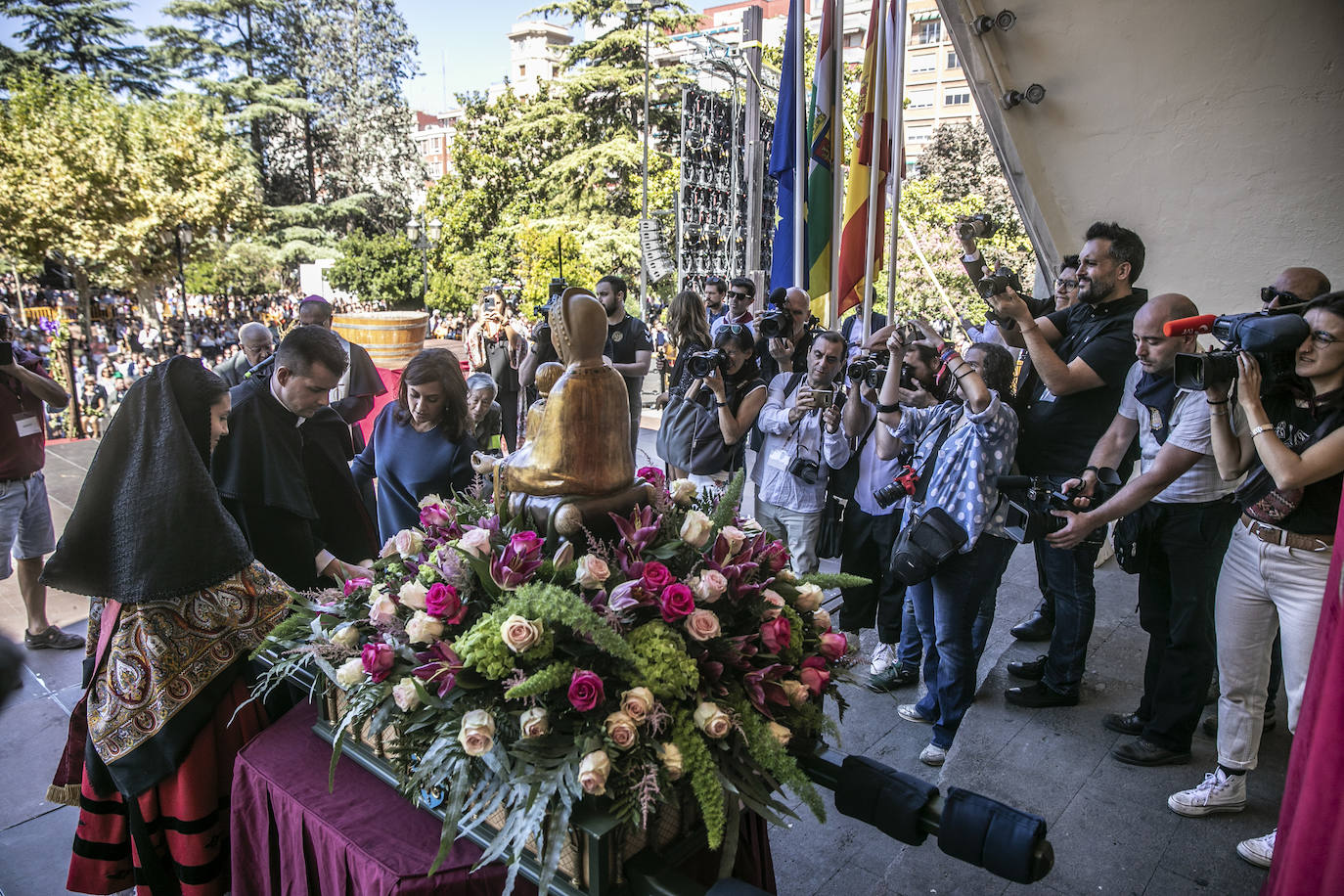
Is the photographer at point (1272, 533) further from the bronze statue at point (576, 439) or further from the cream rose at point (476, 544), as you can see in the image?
the cream rose at point (476, 544)

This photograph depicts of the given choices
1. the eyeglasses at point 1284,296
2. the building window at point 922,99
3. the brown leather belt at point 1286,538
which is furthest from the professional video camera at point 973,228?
the building window at point 922,99

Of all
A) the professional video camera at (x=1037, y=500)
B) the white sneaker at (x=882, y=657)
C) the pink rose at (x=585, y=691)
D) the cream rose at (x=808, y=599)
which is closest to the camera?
the pink rose at (x=585, y=691)

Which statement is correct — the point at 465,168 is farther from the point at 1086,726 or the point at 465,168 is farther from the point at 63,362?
the point at 1086,726

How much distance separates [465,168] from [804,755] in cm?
2871

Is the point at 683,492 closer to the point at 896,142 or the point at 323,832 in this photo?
the point at 323,832

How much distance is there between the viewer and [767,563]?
6.38 feet

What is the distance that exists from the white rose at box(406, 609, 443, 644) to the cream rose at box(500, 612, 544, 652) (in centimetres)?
22

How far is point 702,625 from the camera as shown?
1593mm

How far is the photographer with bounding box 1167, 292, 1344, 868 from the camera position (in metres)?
2.29

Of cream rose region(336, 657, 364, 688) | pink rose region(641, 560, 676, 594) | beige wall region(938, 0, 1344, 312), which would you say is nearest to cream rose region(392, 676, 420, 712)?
cream rose region(336, 657, 364, 688)

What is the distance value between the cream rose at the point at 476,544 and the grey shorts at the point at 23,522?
3896 millimetres

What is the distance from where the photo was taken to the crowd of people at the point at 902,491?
221 centimetres

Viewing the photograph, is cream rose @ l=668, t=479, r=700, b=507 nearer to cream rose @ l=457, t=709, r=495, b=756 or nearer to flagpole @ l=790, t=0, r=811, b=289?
cream rose @ l=457, t=709, r=495, b=756

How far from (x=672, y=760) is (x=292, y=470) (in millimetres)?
1965
